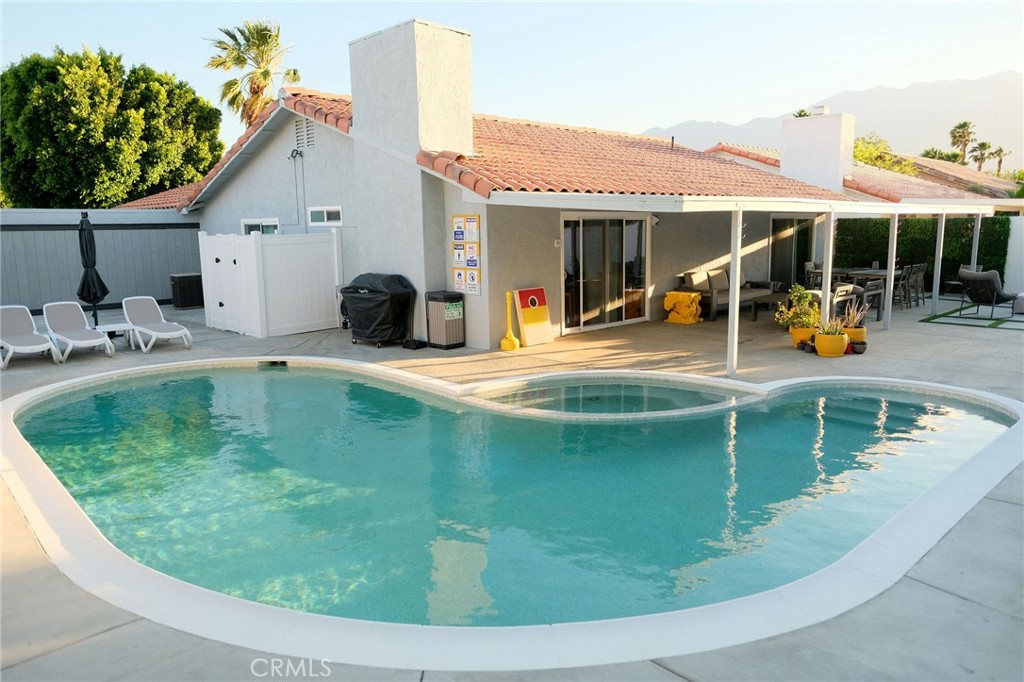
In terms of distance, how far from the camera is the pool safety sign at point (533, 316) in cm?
1324

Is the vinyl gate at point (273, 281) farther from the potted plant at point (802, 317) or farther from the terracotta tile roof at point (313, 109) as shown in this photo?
the potted plant at point (802, 317)

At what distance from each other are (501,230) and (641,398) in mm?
4415

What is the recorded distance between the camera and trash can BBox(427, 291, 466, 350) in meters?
13.1

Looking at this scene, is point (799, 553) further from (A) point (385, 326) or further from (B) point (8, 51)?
(B) point (8, 51)

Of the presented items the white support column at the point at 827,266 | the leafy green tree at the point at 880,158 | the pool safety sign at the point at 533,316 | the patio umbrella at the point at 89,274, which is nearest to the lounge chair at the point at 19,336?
the patio umbrella at the point at 89,274

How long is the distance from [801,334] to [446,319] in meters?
6.47

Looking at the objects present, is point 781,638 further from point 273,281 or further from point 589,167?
point 273,281

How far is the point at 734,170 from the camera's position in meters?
18.9

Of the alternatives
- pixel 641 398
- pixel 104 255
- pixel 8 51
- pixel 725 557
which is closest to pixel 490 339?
pixel 641 398

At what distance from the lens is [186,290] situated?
20.0 metres

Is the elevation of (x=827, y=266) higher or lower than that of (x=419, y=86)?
lower

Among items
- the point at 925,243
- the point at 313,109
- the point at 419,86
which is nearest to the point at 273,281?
the point at 313,109

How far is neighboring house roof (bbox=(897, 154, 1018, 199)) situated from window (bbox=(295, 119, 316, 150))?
24.9 m

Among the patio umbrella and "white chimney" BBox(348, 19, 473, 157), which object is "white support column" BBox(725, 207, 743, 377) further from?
the patio umbrella
